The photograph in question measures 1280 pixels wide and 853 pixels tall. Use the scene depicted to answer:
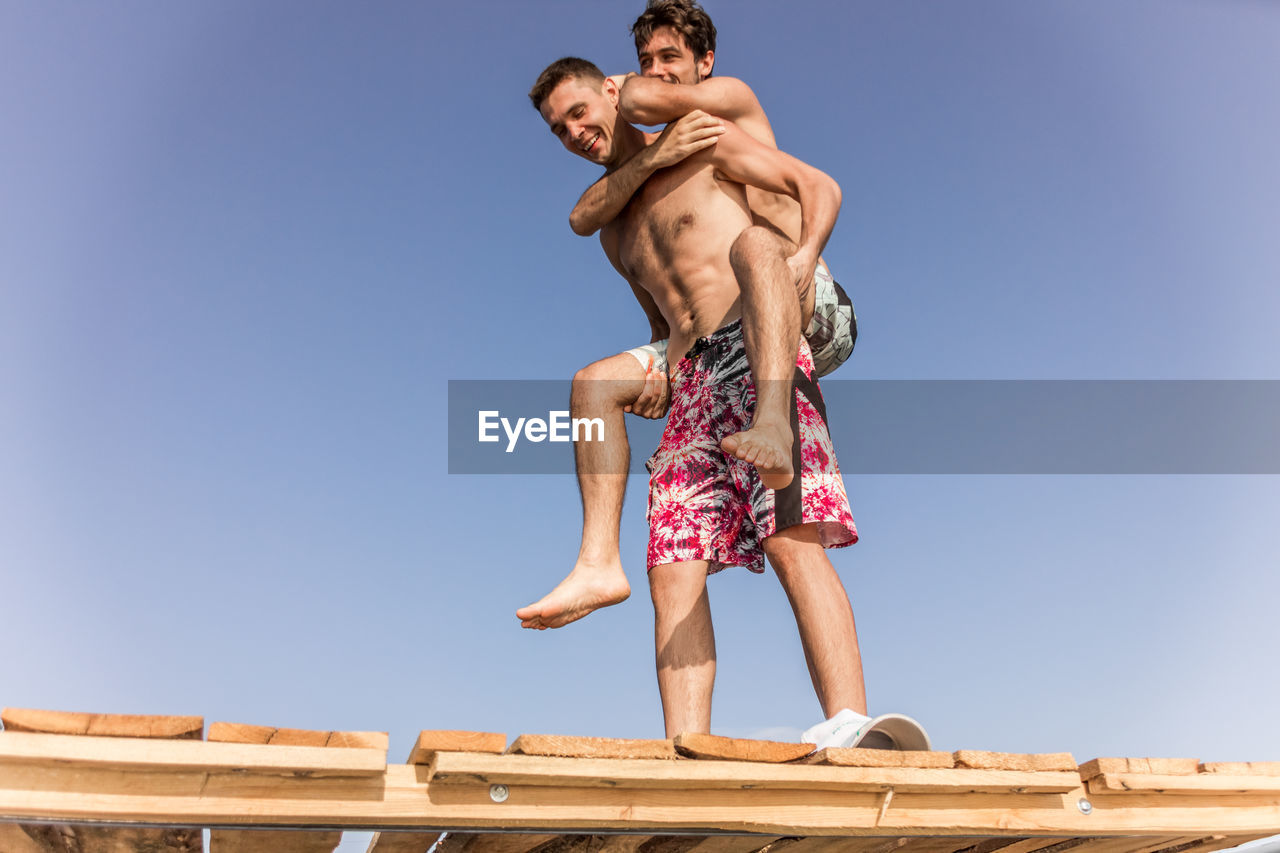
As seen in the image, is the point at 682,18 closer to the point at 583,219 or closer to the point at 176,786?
the point at 583,219

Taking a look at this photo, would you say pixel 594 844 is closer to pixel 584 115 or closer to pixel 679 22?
pixel 584 115

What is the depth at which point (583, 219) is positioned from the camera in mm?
3971

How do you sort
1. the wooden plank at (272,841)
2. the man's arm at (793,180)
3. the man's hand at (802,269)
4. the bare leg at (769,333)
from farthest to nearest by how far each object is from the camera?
1. the man's arm at (793,180)
2. the man's hand at (802,269)
3. the bare leg at (769,333)
4. the wooden plank at (272,841)

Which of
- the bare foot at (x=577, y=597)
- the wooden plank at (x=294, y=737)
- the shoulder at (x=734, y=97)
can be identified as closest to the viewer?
the wooden plank at (x=294, y=737)

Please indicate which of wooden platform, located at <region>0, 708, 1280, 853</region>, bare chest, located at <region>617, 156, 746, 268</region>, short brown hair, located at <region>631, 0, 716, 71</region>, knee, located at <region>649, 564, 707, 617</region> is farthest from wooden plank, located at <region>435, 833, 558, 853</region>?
short brown hair, located at <region>631, 0, 716, 71</region>

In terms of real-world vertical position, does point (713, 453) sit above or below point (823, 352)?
below

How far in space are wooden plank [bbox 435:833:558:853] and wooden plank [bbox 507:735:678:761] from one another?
0.37 metres

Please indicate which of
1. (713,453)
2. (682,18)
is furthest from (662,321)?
(682,18)

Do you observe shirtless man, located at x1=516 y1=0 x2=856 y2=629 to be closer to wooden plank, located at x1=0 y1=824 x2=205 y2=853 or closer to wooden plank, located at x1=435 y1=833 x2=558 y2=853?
wooden plank, located at x1=435 y1=833 x2=558 y2=853

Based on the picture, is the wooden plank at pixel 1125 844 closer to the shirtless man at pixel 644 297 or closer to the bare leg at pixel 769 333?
the bare leg at pixel 769 333

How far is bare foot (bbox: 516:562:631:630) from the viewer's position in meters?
3.15

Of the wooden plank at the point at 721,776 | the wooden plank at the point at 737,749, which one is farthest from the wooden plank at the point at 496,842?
the wooden plank at the point at 737,749

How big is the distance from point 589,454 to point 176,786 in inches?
75.3

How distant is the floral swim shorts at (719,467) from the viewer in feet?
10.8
